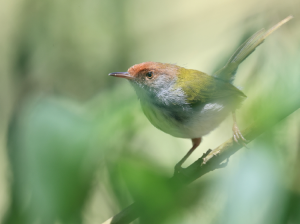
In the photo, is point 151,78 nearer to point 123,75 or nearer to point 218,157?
point 123,75

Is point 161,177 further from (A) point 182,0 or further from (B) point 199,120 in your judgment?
(A) point 182,0

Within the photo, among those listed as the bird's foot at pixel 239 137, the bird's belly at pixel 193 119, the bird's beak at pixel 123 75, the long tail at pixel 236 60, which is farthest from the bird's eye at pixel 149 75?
the bird's foot at pixel 239 137

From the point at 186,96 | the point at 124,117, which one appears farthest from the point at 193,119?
the point at 124,117

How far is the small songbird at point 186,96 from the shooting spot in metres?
1.56

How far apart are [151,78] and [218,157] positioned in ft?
2.93

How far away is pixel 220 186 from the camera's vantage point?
0.61 metres

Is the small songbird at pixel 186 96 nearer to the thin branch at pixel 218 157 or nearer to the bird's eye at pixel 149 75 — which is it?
the bird's eye at pixel 149 75

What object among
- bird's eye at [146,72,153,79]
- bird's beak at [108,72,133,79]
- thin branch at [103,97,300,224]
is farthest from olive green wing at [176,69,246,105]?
thin branch at [103,97,300,224]

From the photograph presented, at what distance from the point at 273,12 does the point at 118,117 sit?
1.01 metres

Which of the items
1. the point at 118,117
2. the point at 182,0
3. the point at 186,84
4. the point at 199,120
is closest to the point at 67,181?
the point at 118,117

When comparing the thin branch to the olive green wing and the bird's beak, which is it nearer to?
the olive green wing

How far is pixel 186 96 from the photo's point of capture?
5.76 ft

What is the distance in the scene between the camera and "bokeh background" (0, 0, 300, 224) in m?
0.48

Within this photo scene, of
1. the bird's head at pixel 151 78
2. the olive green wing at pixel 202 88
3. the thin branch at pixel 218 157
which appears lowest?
the thin branch at pixel 218 157
